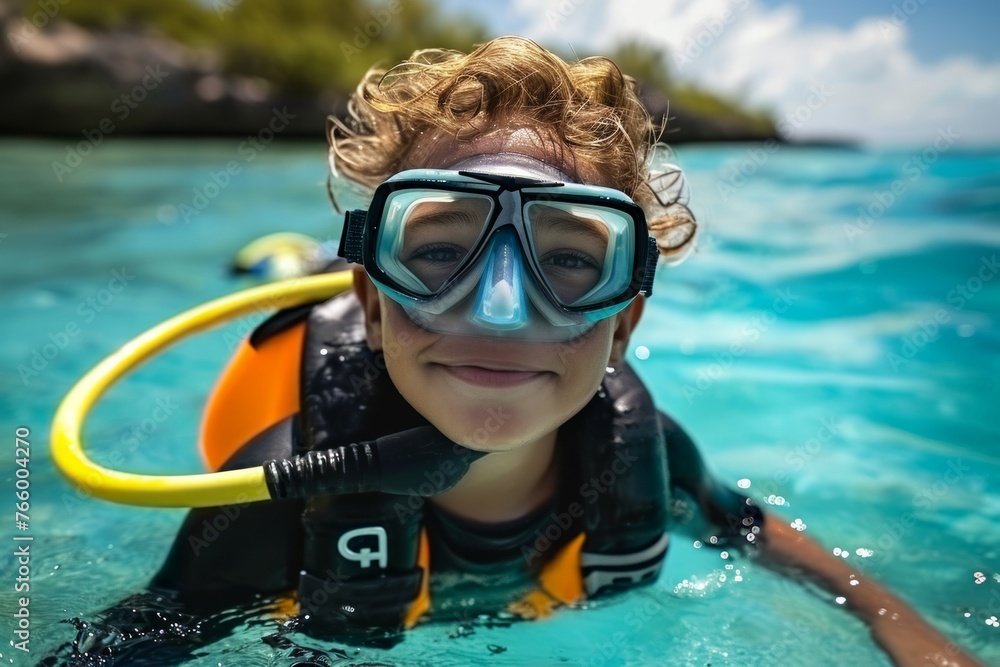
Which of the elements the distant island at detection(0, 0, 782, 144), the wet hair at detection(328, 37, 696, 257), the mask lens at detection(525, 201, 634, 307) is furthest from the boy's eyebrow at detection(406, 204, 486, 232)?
the distant island at detection(0, 0, 782, 144)

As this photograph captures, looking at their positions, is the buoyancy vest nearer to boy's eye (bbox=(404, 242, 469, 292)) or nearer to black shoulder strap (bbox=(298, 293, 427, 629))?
black shoulder strap (bbox=(298, 293, 427, 629))

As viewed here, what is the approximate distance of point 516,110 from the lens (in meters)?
1.75

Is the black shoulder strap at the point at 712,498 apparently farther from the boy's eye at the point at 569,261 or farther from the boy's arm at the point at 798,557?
the boy's eye at the point at 569,261

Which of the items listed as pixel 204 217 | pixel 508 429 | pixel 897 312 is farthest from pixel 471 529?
pixel 204 217

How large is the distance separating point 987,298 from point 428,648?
465cm

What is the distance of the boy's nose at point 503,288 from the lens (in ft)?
4.79

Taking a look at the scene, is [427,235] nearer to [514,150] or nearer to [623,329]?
[514,150]

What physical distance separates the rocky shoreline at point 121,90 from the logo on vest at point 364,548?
37.4 feet

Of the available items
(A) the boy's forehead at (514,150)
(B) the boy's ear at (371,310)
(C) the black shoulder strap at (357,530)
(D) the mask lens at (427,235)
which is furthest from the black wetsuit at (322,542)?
(A) the boy's forehead at (514,150)

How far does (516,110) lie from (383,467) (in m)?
0.72

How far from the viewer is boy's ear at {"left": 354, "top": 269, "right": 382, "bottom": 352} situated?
6.03 ft

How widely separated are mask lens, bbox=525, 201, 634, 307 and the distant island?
894 cm

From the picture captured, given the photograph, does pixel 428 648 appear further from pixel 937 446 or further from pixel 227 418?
pixel 937 446

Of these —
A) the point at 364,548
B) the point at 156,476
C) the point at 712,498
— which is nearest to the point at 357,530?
the point at 364,548
